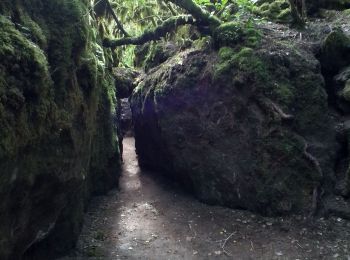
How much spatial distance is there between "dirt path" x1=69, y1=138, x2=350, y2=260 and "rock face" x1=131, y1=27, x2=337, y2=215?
0.42 m

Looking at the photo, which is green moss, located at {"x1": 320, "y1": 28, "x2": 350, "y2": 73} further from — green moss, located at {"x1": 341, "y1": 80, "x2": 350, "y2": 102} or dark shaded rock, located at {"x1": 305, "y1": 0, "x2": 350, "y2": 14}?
dark shaded rock, located at {"x1": 305, "y1": 0, "x2": 350, "y2": 14}

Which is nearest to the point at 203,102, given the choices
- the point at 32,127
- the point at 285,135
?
the point at 285,135

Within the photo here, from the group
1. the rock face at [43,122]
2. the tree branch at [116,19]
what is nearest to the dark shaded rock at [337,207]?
the rock face at [43,122]

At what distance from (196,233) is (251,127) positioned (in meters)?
2.75

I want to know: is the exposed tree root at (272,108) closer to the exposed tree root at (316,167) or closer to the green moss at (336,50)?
the exposed tree root at (316,167)

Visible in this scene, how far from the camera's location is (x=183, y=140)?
389 inches

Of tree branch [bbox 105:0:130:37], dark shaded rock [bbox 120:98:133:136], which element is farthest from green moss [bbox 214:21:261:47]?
dark shaded rock [bbox 120:98:133:136]

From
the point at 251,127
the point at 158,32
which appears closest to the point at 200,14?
the point at 158,32

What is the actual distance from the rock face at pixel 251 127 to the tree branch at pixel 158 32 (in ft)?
5.53

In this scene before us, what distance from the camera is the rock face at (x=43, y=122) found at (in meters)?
4.81

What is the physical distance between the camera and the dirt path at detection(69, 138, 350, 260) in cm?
700

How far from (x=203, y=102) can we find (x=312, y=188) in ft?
11.2

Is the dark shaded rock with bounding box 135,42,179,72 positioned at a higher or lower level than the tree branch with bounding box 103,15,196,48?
lower

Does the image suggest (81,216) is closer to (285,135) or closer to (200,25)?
(285,135)
